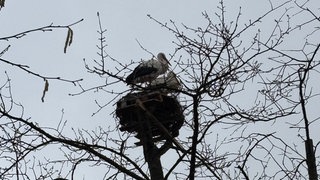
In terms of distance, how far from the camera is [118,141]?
6480 millimetres

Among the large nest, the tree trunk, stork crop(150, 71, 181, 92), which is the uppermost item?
the large nest

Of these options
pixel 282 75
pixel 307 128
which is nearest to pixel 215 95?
pixel 282 75

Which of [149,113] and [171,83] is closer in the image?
[171,83]

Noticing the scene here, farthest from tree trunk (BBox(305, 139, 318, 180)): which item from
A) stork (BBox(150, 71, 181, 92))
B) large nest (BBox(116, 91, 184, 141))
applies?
large nest (BBox(116, 91, 184, 141))

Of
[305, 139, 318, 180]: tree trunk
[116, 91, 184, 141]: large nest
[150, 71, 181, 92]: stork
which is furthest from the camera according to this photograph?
[116, 91, 184, 141]: large nest

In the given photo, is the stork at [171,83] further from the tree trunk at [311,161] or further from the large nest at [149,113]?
the tree trunk at [311,161]

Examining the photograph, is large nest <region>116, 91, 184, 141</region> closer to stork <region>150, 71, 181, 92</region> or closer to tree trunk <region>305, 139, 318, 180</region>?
stork <region>150, 71, 181, 92</region>

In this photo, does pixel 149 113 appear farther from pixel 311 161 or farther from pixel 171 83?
pixel 311 161

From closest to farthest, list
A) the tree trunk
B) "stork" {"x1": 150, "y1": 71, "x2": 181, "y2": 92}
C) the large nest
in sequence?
the tree trunk, "stork" {"x1": 150, "y1": 71, "x2": 181, "y2": 92}, the large nest

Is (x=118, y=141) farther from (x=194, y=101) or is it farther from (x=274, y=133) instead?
A: (x=274, y=133)

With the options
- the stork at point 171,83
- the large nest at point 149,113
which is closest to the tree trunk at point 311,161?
the stork at point 171,83

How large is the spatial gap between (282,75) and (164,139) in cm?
234

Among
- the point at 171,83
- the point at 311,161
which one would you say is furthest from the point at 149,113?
the point at 311,161

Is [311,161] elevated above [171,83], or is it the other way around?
[171,83]
